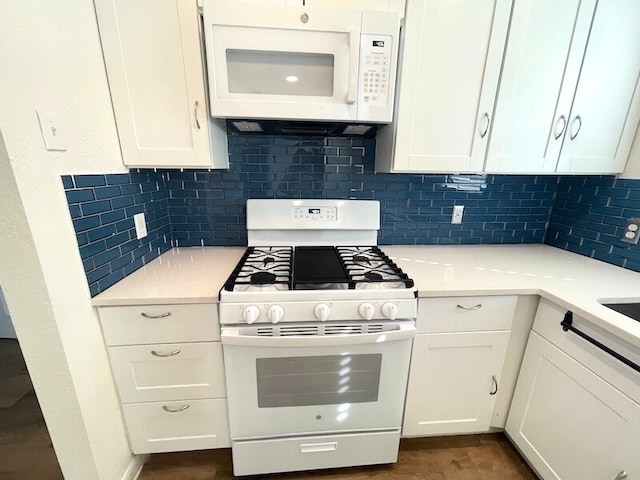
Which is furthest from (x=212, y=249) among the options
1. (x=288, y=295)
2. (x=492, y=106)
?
(x=492, y=106)

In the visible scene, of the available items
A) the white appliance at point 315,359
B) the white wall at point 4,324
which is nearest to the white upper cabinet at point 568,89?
the white appliance at point 315,359

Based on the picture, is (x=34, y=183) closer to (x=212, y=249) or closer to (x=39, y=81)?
(x=39, y=81)

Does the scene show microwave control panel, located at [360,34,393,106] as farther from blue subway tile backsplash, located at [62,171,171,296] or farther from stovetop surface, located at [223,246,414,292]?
blue subway tile backsplash, located at [62,171,171,296]

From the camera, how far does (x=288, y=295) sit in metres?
1.06

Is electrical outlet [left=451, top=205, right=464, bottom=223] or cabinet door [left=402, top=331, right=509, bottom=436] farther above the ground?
electrical outlet [left=451, top=205, right=464, bottom=223]

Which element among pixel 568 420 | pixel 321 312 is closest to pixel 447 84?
pixel 321 312

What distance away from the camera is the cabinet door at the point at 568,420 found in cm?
92

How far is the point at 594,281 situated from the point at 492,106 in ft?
3.04

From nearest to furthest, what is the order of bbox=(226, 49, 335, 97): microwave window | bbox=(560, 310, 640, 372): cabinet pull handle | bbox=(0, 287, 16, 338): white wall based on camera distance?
bbox=(560, 310, 640, 372): cabinet pull handle, bbox=(226, 49, 335, 97): microwave window, bbox=(0, 287, 16, 338): white wall

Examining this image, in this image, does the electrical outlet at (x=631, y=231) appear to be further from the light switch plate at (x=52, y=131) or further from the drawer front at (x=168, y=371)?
the light switch plate at (x=52, y=131)

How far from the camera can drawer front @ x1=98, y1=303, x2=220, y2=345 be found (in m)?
1.06

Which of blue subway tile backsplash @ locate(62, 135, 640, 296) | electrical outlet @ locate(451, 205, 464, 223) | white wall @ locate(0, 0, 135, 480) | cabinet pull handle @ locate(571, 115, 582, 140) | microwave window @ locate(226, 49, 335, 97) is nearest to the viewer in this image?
white wall @ locate(0, 0, 135, 480)

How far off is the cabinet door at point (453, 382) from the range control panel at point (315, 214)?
0.79 m

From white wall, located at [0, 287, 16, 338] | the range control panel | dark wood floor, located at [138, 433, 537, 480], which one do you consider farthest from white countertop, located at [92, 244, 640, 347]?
white wall, located at [0, 287, 16, 338]
